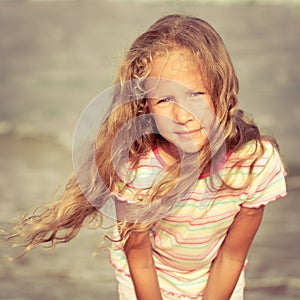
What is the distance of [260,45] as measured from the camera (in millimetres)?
14922

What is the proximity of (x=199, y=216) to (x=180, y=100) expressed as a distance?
1.54 ft

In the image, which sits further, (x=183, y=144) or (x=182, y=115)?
(x=183, y=144)

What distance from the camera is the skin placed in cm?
292

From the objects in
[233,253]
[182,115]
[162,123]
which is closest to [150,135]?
[162,123]

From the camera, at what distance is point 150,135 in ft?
10.4

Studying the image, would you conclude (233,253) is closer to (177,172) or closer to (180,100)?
(177,172)

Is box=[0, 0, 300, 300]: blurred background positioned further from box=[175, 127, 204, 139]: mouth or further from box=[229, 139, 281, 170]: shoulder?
box=[229, 139, 281, 170]: shoulder

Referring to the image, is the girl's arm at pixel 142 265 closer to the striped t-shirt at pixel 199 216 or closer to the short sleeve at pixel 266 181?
the striped t-shirt at pixel 199 216

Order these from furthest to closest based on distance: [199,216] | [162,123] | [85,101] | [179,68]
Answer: [85,101] → [199,216] → [162,123] → [179,68]

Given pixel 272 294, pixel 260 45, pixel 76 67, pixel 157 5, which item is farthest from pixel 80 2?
pixel 272 294

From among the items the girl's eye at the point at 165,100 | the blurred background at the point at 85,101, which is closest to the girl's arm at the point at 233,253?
the girl's eye at the point at 165,100

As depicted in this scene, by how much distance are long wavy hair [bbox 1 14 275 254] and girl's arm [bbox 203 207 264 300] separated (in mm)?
148

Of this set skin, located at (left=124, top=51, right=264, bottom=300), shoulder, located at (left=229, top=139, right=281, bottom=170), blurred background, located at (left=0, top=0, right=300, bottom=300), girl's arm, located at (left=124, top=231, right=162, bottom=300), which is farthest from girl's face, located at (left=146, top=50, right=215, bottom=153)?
girl's arm, located at (left=124, top=231, right=162, bottom=300)

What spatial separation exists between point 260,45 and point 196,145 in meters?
12.1
